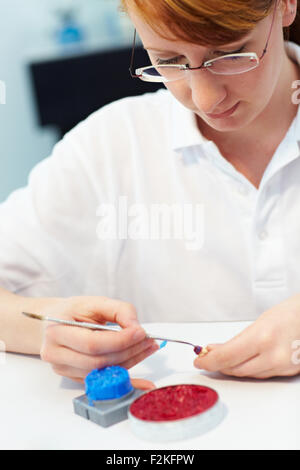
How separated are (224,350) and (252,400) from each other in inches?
2.7

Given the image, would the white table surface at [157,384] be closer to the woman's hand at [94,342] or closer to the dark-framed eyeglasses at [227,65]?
the woman's hand at [94,342]

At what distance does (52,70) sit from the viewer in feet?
10.2

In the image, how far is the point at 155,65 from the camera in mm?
974

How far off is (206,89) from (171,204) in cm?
35

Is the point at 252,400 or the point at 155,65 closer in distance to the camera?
the point at 252,400

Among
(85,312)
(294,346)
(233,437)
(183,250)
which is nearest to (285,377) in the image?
(294,346)

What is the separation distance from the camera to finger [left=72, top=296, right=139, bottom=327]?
88cm

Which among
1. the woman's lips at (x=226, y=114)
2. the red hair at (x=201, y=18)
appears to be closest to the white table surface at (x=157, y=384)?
the woman's lips at (x=226, y=114)

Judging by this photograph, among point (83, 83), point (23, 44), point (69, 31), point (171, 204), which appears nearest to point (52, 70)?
point (83, 83)

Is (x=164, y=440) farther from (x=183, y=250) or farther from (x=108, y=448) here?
(x=183, y=250)

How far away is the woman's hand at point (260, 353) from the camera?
81 cm

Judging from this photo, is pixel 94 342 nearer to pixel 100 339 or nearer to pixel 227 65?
pixel 100 339

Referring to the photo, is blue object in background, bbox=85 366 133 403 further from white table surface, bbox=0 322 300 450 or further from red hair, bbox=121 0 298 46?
red hair, bbox=121 0 298 46

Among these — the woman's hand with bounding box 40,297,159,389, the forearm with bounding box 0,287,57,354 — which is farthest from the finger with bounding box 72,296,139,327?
the forearm with bounding box 0,287,57,354
